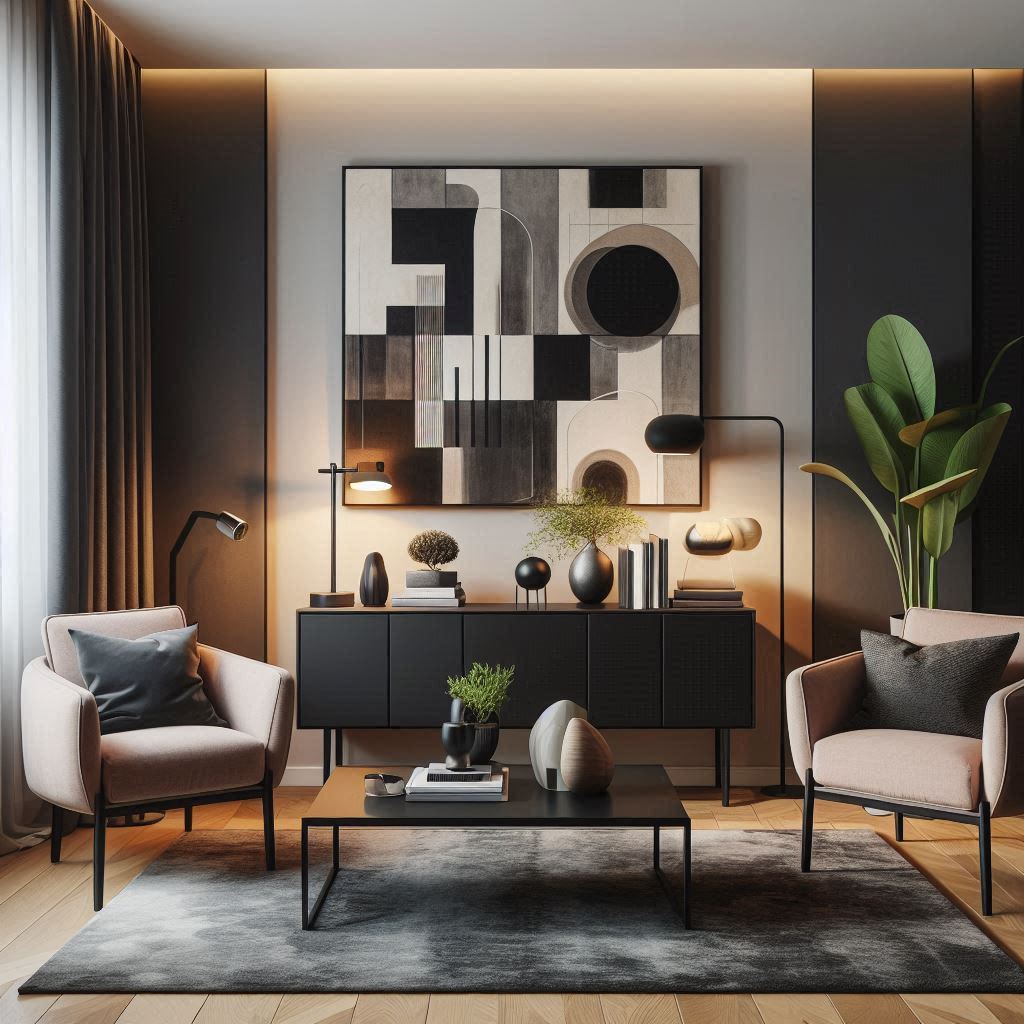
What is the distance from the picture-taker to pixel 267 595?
4.34m

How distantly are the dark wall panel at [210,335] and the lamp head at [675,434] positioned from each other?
1.61 meters

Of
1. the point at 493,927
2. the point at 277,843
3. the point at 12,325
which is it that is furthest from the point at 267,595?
the point at 493,927

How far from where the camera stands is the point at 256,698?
326 centimetres

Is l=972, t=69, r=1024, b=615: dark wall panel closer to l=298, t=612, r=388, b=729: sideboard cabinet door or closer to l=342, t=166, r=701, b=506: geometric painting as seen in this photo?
l=342, t=166, r=701, b=506: geometric painting

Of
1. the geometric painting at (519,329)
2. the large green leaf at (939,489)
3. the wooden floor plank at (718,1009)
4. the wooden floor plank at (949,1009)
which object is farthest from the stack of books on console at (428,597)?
the wooden floor plank at (949,1009)

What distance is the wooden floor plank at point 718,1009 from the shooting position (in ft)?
7.20

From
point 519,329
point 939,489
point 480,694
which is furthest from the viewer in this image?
point 519,329

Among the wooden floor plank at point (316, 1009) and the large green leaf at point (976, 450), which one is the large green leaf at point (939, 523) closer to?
the large green leaf at point (976, 450)

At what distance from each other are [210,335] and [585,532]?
1744mm

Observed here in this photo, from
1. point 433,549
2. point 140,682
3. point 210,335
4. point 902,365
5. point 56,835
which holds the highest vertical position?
point 210,335

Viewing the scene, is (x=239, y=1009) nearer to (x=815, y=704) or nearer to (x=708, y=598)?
(x=815, y=704)

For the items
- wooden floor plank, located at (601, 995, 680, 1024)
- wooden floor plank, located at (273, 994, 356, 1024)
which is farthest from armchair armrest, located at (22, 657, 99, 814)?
wooden floor plank, located at (601, 995, 680, 1024)

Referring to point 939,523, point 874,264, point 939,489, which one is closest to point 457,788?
point 939,489

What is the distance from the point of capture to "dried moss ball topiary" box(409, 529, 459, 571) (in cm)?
408
